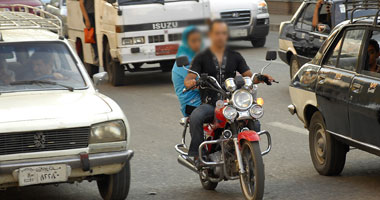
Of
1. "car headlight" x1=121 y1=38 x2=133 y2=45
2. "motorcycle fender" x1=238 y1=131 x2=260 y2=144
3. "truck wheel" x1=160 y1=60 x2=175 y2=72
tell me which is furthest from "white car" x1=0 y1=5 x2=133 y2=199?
"truck wheel" x1=160 y1=60 x2=175 y2=72

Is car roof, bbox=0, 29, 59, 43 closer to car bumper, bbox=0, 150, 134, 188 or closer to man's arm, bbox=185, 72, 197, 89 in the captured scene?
man's arm, bbox=185, 72, 197, 89

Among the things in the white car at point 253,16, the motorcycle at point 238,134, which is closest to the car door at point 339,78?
the motorcycle at point 238,134

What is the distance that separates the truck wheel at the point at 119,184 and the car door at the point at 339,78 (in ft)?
6.36

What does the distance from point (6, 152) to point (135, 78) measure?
11265 mm

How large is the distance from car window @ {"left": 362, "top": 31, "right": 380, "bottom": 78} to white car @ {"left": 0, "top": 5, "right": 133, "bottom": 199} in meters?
2.20

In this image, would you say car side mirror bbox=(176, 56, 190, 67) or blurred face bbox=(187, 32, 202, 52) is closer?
blurred face bbox=(187, 32, 202, 52)

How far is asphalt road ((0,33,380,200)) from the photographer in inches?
303

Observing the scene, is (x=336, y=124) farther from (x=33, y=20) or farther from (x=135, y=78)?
(x=135, y=78)

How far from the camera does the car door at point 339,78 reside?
7.76 m

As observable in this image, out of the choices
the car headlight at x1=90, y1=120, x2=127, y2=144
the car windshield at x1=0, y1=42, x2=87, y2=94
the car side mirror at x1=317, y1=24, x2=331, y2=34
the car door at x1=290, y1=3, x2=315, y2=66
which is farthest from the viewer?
the car door at x1=290, y1=3, x2=315, y2=66

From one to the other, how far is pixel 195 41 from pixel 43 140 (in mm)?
1615

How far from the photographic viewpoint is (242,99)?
6992 millimetres

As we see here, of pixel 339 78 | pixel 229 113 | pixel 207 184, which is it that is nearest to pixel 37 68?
pixel 207 184

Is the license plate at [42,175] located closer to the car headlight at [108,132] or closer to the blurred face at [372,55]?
the car headlight at [108,132]
